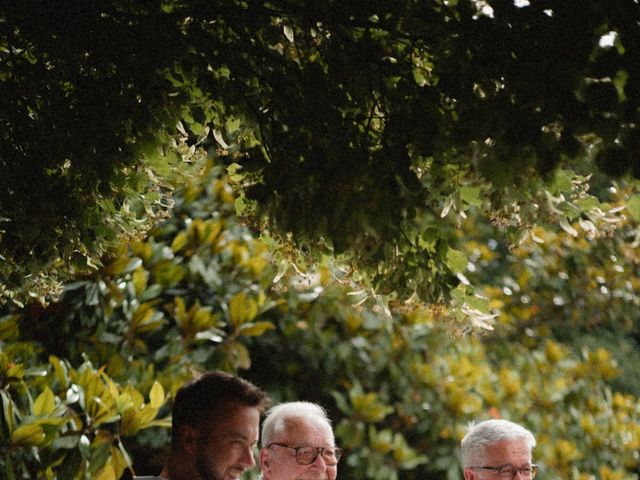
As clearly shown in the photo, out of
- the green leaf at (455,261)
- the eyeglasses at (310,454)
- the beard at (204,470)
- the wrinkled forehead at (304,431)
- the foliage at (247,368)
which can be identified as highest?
the green leaf at (455,261)

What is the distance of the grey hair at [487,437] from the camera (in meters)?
4.04

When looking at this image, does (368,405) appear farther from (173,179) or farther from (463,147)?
(463,147)

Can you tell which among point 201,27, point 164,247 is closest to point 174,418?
point 201,27

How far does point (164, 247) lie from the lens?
5586 millimetres

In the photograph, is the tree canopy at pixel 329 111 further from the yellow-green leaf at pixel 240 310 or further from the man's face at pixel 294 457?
the yellow-green leaf at pixel 240 310

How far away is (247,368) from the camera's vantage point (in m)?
5.49

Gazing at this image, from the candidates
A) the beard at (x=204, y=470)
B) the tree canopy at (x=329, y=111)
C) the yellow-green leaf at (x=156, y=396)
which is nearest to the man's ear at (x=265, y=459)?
the beard at (x=204, y=470)

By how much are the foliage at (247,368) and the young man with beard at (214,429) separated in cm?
69

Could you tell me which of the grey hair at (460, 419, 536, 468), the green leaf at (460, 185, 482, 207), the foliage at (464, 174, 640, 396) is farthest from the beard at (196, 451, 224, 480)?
the foliage at (464, 174, 640, 396)

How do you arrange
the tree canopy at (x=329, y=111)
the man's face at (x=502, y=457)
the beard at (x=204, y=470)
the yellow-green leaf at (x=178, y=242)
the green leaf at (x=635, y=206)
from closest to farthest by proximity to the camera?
the tree canopy at (x=329, y=111), the green leaf at (x=635, y=206), the beard at (x=204, y=470), the man's face at (x=502, y=457), the yellow-green leaf at (x=178, y=242)

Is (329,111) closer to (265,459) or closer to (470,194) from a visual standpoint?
(470,194)

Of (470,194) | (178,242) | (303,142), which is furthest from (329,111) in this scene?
(178,242)

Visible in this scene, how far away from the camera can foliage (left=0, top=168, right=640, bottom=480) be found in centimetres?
A: 425

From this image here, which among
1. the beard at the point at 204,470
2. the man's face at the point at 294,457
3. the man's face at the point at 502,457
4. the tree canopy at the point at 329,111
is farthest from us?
the man's face at the point at 502,457
